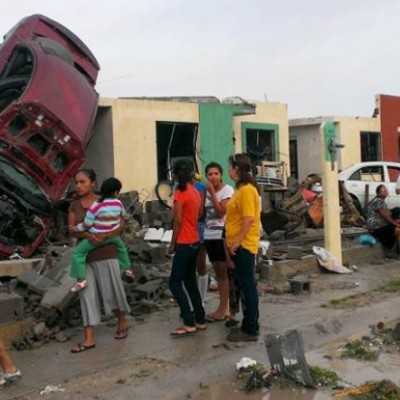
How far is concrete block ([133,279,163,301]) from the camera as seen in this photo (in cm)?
721

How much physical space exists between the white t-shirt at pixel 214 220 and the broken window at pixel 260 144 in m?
11.1

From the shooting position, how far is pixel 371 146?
22.6 m

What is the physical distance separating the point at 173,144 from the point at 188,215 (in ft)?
34.3

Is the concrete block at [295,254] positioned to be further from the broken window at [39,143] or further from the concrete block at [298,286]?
the broken window at [39,143]

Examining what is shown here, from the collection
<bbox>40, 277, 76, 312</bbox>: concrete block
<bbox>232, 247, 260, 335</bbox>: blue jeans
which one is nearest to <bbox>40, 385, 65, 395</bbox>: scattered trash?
<bbox>40, 277, 76, 312</bbox>: concrete block

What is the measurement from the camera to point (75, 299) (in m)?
6.35

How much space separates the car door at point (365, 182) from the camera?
56.5 ft

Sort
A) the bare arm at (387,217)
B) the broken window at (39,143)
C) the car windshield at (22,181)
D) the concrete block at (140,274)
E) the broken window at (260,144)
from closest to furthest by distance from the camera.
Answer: the concrete block at (140,274)
the car windshield at (22,181)
the broken window at (39,143)
the bare arm at (387,217)
the broken window at (260,144)

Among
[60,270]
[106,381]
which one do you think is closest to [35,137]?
[60,270]

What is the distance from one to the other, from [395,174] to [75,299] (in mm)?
14654

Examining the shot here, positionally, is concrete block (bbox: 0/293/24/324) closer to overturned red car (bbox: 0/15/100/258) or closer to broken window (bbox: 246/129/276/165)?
overturned red car (bbox: 0/15/100/258)

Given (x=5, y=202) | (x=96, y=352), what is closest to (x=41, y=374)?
(x=96, y=352)

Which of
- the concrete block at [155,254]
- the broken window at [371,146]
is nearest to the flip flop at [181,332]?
the concrete block at [155,254]

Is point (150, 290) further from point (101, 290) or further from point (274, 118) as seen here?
point (274, 118)
